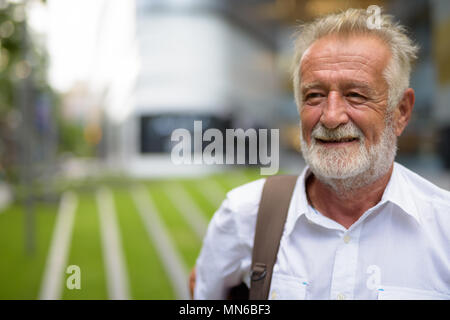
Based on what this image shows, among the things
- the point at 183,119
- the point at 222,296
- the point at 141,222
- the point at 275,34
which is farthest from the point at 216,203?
the point at 183,119

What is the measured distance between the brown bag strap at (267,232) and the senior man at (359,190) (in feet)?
0.10

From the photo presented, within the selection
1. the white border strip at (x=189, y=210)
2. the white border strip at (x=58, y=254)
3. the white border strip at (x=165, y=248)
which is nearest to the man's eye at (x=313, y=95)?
the white border strip at (x=165, y=248)

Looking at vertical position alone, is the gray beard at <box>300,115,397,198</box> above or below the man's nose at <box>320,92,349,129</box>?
below

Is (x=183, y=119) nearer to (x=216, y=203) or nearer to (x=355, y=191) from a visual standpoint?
(x=216, y=203)

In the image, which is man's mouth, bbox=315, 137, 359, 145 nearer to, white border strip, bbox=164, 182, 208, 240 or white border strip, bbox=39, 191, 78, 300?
white border strip, bbox=39, 191, 78, 300

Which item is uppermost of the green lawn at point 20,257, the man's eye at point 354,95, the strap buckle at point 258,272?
the man's eye at point 354,95

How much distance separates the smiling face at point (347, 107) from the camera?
1586mm

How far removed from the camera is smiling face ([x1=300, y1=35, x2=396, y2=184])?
1.59 metres

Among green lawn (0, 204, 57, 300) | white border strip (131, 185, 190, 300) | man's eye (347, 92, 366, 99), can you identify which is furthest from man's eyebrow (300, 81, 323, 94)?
green lawn (0, 204, 57, 300)

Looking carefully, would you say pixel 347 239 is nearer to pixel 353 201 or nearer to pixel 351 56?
pixel 353 201

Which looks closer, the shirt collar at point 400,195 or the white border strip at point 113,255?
the shirt collar at point 400,195

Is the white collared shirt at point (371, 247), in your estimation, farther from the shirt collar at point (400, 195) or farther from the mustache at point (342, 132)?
the mustache at point (342, 132)

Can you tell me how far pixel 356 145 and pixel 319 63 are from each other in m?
0.31

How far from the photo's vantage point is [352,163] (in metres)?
1.63
